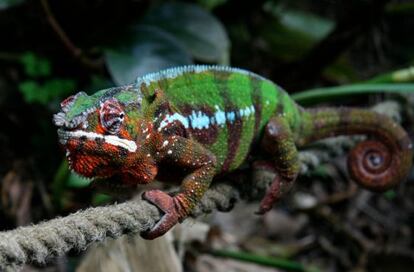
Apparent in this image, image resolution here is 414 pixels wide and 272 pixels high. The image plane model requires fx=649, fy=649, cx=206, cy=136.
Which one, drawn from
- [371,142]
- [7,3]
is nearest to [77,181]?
[7,3]

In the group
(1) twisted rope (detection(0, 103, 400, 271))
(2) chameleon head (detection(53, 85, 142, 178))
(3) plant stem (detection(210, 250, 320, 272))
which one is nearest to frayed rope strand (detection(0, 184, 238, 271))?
(1) twisted rope (detection(0, 103, 400, 271))

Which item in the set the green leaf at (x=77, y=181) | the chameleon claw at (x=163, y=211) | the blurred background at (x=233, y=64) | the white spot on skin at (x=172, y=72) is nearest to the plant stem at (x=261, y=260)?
the blurred background at (x=233, y=64)

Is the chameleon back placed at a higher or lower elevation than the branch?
lower

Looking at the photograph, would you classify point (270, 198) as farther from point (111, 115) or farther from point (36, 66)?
point (36, 66)

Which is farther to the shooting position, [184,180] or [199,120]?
[199,120]

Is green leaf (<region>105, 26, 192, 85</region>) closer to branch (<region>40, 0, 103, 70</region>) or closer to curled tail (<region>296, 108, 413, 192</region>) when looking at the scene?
branch (<region>40, 0, 103, 70</region>)

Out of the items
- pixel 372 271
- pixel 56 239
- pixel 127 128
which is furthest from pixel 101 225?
pixel 372 271
